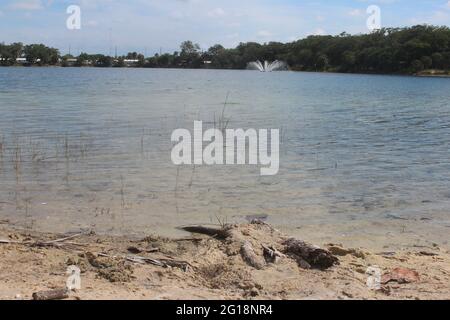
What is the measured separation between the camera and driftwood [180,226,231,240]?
8353 millimetres

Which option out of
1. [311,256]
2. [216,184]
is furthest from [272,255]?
[216,184]

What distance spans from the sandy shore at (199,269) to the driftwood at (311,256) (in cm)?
6

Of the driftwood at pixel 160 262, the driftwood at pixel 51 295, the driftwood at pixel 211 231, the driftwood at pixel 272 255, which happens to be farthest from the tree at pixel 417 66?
the driftwood at pixel 51 295

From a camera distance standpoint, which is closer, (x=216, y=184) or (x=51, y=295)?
(x=51, y=295)

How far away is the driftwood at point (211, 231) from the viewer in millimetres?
8353

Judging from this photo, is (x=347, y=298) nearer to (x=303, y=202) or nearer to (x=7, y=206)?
(x=303, y=202)

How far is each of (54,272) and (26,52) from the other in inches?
8228

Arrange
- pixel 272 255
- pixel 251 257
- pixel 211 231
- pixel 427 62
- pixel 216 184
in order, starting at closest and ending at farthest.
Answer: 1. pixel 251 257
2. pixel 272 255
3. pixel 211 231
4. pixel 216 184
5. pixel 427 62

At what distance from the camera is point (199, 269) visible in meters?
6.89

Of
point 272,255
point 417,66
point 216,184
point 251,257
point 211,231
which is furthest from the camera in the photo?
point 417,66

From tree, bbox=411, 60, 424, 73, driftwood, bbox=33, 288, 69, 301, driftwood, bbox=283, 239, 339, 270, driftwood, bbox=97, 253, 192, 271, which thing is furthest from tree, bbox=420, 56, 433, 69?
driftwood, bbox=33, 288, 69, 301

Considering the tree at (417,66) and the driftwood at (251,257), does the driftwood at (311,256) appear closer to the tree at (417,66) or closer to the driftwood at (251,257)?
the driftwood at (251,257)

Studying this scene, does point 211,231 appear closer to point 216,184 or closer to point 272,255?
point 272,255

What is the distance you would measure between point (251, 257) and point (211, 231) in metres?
1.78
